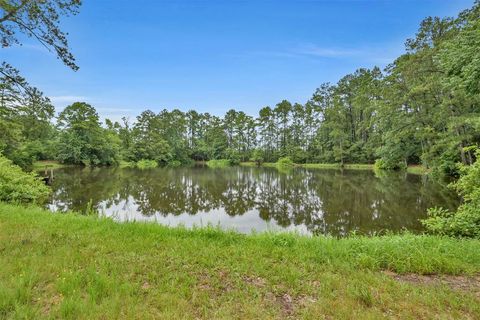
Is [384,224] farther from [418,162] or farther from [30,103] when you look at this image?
[418,162]

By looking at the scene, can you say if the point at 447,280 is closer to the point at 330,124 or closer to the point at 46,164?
the point at 46,164

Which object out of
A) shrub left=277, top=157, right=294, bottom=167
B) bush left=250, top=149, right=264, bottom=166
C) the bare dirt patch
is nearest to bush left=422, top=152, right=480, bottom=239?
the bare dirt patch

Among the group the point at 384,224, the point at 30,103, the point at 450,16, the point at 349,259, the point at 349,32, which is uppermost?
the point at 450,16

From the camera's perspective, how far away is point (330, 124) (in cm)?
4428

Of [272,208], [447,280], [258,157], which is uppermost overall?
[258,157]

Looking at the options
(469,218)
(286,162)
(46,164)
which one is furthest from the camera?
(286,162)

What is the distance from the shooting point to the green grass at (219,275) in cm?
257

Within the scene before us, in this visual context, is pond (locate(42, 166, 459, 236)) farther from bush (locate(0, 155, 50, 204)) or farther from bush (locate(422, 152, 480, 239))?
bush (locate(422, 152, 480, 239))

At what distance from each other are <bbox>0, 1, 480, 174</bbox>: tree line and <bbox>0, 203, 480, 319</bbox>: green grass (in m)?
3.48

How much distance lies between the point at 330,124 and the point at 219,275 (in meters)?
44.8

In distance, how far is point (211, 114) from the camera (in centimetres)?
6650

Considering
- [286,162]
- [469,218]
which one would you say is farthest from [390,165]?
[469,218]

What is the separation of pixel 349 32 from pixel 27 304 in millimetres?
20456

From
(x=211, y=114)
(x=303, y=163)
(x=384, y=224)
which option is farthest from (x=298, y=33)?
(x=211, y=114)
